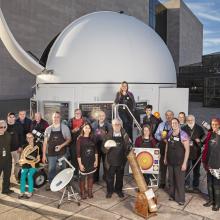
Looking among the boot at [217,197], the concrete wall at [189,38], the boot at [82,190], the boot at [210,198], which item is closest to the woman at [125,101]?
the boot at [82,190]

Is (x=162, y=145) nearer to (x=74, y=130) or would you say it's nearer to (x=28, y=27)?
(x=74, y=130)

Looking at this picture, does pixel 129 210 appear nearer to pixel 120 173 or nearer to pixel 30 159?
pixel 120 173

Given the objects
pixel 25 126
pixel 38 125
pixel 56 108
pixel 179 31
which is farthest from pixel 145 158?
pixel 179 31

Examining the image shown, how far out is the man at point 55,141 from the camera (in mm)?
6215

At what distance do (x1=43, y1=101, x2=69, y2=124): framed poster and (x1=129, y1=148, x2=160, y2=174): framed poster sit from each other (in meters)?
3.90

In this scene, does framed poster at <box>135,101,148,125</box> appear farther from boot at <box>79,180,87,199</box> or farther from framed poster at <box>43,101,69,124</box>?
boot at <box>79,180,87,199</box>

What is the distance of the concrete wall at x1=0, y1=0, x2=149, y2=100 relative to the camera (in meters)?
27.6

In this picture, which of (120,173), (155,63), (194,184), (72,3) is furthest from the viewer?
(72,3)

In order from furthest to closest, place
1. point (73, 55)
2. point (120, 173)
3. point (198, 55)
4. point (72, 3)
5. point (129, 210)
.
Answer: point (198, 55), point (72, 3), point (73, 55), point (120, 173), point (129, 210)

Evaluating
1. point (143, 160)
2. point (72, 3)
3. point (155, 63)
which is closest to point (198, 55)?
point (72, 3)

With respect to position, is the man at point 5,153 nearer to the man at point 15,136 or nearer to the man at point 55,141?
the man at point 15,136

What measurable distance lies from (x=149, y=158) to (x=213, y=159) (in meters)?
1.59

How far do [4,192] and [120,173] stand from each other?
2.84 meters

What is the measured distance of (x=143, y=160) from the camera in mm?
6434
